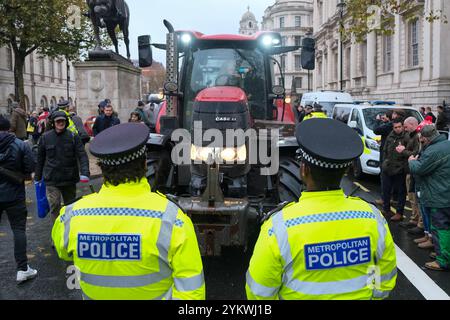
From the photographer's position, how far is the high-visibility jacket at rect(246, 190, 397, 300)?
7.25 ft

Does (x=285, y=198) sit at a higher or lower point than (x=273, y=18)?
lower

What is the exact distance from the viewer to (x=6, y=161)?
5.13 meters

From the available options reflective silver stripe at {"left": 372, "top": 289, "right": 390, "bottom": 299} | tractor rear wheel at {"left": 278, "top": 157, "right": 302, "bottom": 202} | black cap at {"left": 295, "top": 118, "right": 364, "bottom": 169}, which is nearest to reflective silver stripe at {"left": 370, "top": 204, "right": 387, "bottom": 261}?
reflective silver stripe at {"left": 372, "top": 289, "right": 390, "bottom": 299}

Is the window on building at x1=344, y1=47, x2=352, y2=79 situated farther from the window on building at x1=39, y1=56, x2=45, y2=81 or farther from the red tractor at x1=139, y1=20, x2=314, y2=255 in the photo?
the red tractor at x1=139, y1=20, x2=314, y2=255

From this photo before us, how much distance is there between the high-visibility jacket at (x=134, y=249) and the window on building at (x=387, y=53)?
34253 mm

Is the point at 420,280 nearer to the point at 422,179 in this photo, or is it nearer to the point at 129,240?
the point at 422,179

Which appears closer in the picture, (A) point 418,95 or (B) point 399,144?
(B) point 399,144

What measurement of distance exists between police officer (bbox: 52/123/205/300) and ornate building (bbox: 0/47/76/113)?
133 feet

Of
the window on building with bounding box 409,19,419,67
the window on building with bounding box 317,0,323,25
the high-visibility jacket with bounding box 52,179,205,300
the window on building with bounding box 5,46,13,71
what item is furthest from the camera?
the window on building with bounding box 317,0,323,25

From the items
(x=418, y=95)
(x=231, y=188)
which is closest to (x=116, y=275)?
(x=231, y=188)

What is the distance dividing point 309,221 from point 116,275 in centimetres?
97

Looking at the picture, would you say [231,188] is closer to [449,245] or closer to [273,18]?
[449,245]

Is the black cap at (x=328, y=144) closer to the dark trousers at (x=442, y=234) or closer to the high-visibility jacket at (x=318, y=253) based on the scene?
the high-visibility jacket at (x=318, y=253)

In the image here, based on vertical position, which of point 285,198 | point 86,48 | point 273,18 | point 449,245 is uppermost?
point 273,18
